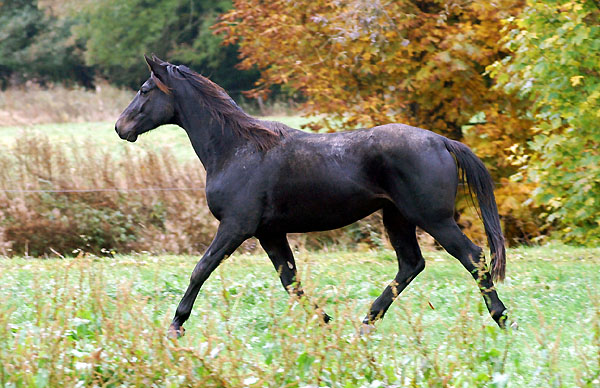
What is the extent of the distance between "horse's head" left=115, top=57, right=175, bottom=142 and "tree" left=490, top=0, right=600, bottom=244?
563 cm

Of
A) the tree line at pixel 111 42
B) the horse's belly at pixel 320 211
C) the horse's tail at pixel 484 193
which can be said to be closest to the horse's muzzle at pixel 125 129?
the horse's belly at pixel 320 211

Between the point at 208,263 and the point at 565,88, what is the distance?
21.5 feet

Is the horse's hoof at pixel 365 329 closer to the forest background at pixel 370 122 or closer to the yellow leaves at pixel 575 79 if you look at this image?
the yellow leaves at pixel 575 79

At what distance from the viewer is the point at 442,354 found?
5633 millimetres

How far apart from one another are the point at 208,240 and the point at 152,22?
22760 millimetres

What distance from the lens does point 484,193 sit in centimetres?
670

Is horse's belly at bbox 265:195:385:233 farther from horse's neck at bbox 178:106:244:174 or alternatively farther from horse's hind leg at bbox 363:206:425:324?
horse's neck at bbox 178:106:244:174

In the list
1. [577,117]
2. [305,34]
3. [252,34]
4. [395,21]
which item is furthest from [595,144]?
[252,34]

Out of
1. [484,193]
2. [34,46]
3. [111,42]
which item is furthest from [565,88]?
[34,46]

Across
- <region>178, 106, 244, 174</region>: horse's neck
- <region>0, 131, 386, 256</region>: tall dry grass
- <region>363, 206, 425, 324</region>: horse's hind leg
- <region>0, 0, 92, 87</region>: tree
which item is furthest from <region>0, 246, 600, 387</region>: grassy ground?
<region>0, 0, 92, 87</region>: tree

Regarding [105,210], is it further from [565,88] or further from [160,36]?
[160,36]

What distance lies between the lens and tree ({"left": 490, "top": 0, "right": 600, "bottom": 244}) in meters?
10.7

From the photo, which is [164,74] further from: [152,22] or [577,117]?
[152,22]

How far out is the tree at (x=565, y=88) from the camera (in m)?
10.7
